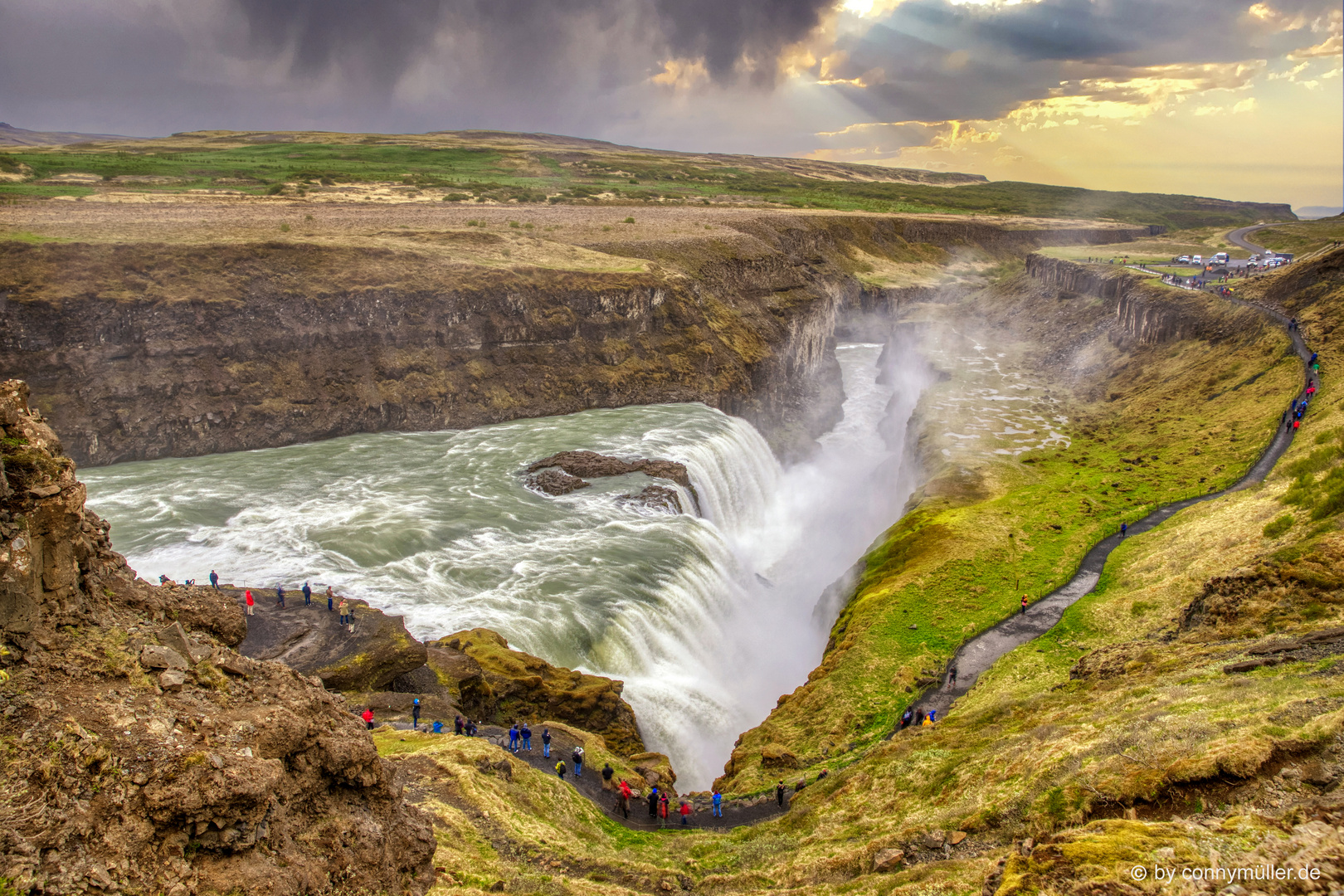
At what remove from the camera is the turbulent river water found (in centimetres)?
3156

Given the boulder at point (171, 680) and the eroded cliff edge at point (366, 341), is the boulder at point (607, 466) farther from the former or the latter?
the boulder at point (171, 680)

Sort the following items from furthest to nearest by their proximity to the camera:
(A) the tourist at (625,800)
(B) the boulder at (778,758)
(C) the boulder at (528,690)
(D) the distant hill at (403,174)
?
(D) the distant hill at (403,174), (C) the boulder at (528,690), (B) the boulder at (778,758), (A) the tourist at (625,800)

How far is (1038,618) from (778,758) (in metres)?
15.1

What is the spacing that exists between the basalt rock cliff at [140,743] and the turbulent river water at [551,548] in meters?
18.3

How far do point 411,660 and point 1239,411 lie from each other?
191ft

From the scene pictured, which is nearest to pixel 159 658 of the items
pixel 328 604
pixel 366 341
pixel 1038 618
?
pixel 328 604

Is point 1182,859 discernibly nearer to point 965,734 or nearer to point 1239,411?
point 965,734

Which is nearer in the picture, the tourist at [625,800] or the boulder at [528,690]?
the tourist at [625,800]

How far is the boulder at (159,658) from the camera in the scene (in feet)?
34.2

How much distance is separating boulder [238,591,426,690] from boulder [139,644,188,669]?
532 inches

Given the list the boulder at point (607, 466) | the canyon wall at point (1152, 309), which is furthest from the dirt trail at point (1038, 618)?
the canyon wall at point (1152, 309)

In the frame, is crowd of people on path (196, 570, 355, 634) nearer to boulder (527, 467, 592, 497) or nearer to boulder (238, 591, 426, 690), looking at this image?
boulder (238, 591, 426, 690)

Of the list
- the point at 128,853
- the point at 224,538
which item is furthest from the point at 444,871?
the point at 224,538

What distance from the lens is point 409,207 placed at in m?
89.3
